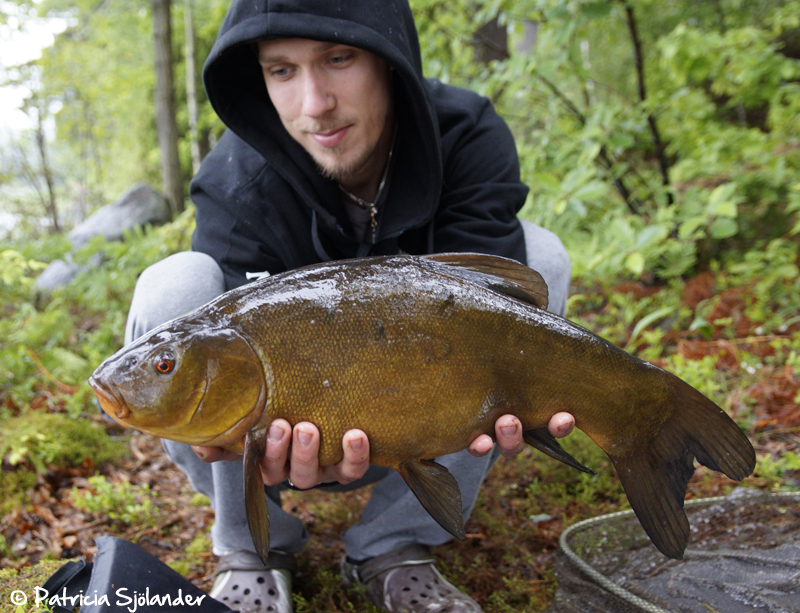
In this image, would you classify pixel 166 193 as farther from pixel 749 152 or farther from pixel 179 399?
pixel 179 399

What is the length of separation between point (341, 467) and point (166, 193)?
8489 mm

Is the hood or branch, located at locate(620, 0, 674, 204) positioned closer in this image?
the hood

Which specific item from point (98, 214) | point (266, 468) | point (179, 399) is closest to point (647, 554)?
point (266, 468)

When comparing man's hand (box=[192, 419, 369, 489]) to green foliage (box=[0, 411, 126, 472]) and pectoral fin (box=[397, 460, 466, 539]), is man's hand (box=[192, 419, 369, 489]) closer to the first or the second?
pectoral fin (box=[397, 460, 466, 539])

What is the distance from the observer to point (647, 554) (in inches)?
68.2

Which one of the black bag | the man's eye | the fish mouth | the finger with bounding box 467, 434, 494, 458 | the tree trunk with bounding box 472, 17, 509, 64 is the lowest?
the black bag

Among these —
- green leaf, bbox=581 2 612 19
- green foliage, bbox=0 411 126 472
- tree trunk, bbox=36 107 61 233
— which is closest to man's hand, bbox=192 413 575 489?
green foliage, bbox=0 411 126 472

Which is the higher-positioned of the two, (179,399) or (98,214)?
(179,399)

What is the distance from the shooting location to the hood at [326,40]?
178 centimetres

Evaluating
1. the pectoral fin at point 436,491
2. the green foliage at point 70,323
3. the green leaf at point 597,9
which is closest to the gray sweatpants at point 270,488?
the pectoral fin at point 436,491

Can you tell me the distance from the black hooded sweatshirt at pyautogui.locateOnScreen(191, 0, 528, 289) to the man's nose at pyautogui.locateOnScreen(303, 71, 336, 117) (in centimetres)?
14

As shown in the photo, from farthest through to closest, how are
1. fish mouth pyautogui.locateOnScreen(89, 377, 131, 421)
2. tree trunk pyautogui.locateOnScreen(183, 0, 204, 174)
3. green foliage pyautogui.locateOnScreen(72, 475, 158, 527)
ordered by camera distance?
tree trunk pyautogui.locateOnScreen(183, 0, 204, 174) < green foliage pyautogui.locateOnScreen(72, 475, 158, 527) < fish mouth pyautogui.locateOnScreen(89, 377, 131, 421)

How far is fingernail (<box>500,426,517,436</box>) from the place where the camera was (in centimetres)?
143

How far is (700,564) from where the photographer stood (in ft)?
5.32
